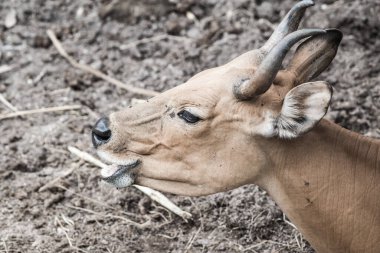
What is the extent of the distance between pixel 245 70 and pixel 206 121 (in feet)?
1.31

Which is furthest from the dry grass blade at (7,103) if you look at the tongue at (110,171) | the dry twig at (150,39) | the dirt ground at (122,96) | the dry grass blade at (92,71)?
the tongue at (110,171)

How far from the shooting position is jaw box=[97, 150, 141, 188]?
4.80m

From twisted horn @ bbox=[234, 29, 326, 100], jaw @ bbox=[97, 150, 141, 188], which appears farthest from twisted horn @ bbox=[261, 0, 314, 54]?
jaw @ bbox=[97, 150, 141, 188]

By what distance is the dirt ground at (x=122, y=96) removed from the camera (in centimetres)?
602

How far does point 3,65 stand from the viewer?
817cm

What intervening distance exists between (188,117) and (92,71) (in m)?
3.44

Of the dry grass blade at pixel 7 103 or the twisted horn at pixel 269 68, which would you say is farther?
the dry grass blade at pixel 7 103

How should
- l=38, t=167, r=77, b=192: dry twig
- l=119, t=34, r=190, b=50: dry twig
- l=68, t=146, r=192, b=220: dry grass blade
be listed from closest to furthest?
1. l=68, t=146, r=192, b=220: dry grass blade
2. l=38, t=167, r=77, b=192: dry twig
3. l=119, t=34, r=190, b=50: dry twig

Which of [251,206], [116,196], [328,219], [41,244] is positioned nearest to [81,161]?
[116,196]

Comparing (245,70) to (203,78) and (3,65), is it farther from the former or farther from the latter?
(3,65)

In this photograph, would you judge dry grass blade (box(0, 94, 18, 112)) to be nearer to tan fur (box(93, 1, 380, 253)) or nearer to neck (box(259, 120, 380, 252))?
tan fur (box(93, 1, 380, 253))

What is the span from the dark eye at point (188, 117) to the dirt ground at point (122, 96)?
149 centimetres

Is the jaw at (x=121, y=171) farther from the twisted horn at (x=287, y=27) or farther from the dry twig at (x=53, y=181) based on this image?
the dry twig at (x=53, y=181)

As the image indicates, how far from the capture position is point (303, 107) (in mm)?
Result: 4449
